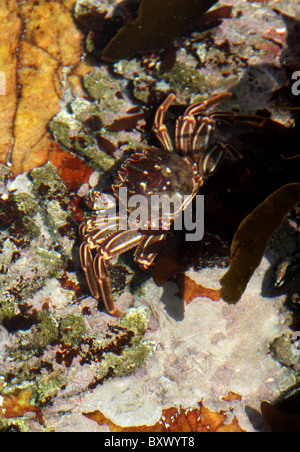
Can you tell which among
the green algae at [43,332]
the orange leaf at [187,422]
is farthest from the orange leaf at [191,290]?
the green algae at [43,332]

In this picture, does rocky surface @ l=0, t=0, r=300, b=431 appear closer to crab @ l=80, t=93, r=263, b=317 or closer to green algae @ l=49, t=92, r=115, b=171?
green algae @ l=49, t=92, r=115, b=171

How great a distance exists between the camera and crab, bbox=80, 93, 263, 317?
350 cm

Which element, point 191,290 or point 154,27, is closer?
point 191,290

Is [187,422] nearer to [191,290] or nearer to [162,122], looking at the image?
[191,290]

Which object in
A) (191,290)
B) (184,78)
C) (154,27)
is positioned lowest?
(191,290)

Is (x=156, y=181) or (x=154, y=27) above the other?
(x=154, y=27)

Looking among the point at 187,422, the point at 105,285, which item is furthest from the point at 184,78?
the point at 187,422

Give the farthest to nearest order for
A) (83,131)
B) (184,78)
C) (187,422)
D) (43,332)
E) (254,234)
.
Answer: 1. (83,131)
2. (184,78)
3. (43,332)
4. (187,422)
5. (254,234)

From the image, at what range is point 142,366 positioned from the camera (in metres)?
3.55

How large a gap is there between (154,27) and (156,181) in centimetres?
169

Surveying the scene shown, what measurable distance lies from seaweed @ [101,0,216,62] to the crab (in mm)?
664

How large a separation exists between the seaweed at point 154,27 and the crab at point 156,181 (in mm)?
664

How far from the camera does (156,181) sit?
359cm

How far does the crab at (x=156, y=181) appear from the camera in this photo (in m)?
3.50
